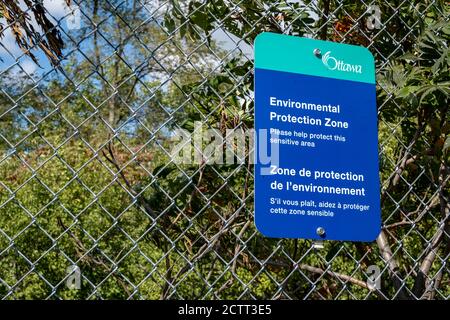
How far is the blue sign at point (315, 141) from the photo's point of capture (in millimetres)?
2100

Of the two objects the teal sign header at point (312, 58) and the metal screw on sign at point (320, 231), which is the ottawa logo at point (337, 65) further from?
the metal screw on sign at point (320, 231)

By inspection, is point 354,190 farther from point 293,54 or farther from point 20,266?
point 20,266

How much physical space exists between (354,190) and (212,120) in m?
1.24

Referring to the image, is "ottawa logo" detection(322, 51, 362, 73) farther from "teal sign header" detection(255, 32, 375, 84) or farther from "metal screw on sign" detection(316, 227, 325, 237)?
"metal screw on sign" detection(316, 227, 325, 237)

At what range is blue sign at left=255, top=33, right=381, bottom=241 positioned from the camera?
2100 millimetres

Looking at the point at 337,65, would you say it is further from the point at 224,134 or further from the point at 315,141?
the point at 224,134

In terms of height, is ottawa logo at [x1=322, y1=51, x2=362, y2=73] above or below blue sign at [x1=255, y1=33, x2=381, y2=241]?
above

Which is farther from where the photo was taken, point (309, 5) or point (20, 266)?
point (20, 266)

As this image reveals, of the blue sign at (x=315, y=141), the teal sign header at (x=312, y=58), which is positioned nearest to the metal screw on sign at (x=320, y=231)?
the blue sign at (x=315, y=141)

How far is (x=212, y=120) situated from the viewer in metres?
3.34

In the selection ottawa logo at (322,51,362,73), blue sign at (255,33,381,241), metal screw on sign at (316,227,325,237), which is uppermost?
ottawa logo at (322,51,362,73)

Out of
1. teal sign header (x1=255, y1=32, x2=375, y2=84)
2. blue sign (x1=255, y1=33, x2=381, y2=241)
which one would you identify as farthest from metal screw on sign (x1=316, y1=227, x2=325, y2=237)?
teal sign header (x1=255, y1=32, x2=375, y2=84)
